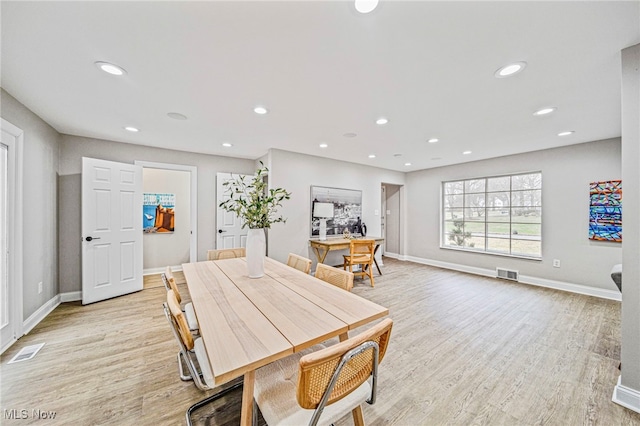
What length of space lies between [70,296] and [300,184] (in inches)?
152

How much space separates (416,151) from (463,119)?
59.8 inches

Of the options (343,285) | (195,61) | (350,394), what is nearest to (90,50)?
(195,61)

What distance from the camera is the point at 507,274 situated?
4.71 meters

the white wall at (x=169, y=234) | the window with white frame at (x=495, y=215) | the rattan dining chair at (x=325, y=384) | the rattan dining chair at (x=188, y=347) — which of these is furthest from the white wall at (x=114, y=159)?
the window with white frame at (x=495, y=215)

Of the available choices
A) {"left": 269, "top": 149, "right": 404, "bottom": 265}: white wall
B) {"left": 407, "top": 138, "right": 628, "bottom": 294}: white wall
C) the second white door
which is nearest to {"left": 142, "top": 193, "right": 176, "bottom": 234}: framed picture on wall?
the second white door

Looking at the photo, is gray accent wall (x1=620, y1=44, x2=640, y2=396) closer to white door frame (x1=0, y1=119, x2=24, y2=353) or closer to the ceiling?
the ceiling

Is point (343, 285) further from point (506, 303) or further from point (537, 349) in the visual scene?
point (506, 303)

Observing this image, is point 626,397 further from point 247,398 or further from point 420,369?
point 247,398

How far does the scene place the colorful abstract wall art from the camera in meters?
3.59

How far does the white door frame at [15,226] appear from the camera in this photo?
235cm

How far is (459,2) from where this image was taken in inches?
50.9

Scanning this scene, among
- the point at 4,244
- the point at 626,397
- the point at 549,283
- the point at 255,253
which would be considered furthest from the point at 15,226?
the point at 549,283

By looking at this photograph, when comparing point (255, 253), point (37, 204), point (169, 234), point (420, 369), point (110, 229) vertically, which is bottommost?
point (420, 369)

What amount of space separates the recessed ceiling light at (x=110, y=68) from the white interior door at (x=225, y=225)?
2821 mm
